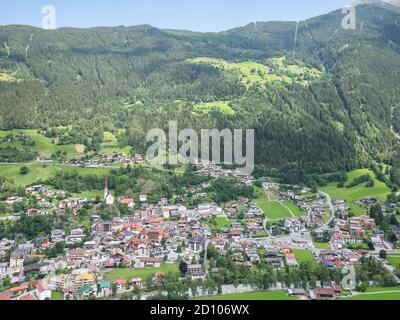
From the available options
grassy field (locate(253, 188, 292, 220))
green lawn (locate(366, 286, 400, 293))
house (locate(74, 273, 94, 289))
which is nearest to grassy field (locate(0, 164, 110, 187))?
grassy field (locate(253, 188, 292, 220))

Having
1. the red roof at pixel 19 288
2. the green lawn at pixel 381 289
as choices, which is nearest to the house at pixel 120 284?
the red roof at pixel 19 288

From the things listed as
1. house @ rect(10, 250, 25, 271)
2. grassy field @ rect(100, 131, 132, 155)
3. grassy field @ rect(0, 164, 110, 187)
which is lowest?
house @ rect(10, 250, 25, 271)

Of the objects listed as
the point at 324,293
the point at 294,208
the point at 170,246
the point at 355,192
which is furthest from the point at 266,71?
the point at 324,293

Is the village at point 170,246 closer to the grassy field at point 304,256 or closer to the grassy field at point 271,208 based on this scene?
the grassy field at point 304,256

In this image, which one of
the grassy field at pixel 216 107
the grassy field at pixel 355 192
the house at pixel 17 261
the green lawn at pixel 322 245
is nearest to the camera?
the house at pixel 17 261

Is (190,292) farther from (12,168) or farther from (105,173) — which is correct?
(12,168)

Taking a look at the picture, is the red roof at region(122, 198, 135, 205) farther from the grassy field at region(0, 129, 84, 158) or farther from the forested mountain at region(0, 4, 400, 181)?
the forested mountain at region(0, 4, 400, 181)
